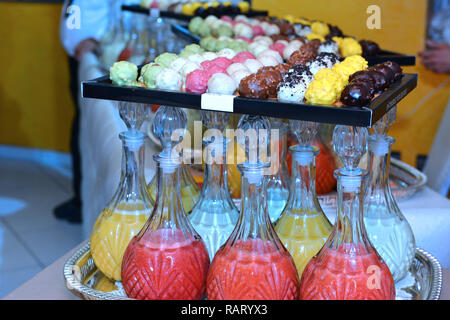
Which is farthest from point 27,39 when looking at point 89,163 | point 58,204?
point 89,163

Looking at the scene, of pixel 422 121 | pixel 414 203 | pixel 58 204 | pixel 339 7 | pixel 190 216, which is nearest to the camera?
pixel 190 216

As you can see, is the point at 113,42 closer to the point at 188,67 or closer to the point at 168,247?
the point at 188,67

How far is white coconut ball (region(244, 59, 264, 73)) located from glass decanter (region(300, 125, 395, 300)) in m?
0.23

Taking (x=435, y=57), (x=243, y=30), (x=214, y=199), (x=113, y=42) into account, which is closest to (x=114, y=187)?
(x=214, y=199)

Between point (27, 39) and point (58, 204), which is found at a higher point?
point (27, 39)

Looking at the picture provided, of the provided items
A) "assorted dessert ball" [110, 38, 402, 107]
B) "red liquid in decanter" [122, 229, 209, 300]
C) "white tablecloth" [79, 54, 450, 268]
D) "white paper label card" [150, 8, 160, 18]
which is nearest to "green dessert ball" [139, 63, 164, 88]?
"assorted dessert ball" [110, 38, 402, 107]

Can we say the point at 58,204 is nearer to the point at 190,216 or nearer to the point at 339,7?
the point at 339,7

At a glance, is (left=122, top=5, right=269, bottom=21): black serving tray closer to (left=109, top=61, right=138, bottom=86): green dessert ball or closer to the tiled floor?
(left=109, top=61, right=138, bottom=86): green dessert ball

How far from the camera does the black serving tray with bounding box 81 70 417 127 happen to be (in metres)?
0.62

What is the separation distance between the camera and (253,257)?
65 cm

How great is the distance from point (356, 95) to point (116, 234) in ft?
1.21

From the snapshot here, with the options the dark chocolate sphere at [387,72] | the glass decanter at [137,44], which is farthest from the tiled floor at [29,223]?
the dark chocolate sphere at [387,72]

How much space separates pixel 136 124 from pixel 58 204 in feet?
8.34

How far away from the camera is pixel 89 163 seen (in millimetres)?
1911
